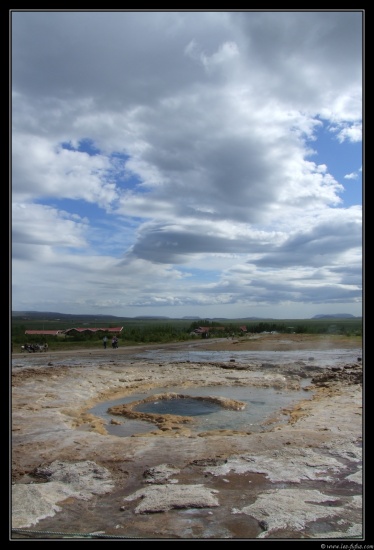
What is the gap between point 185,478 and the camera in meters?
5.58

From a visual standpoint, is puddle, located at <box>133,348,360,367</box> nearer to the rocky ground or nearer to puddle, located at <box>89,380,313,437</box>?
puddle, located at <box>89,380,313,437</box>

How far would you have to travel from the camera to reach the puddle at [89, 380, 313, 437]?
30.0 feet

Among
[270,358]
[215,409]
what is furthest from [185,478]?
[270,358]

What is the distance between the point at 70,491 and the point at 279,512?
2587 millimetres

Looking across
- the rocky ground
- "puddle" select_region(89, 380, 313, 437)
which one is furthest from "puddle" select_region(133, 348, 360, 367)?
the rocky ground

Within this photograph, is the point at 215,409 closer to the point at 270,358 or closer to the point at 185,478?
the point at 185,478

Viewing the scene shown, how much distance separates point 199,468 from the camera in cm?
595

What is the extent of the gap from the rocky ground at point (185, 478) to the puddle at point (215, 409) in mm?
345

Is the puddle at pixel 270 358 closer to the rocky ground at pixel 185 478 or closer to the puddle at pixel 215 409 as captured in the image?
the puddle at pixel 215 409

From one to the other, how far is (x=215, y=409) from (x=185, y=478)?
18.3 feet

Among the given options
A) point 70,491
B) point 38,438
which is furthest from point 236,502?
point 38,438

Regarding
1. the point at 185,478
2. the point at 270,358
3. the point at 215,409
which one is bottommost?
the point at 270,358

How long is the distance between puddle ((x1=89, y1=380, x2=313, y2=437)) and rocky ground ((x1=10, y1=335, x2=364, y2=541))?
0.34m

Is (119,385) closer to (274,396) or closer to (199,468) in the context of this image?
(274,396)
